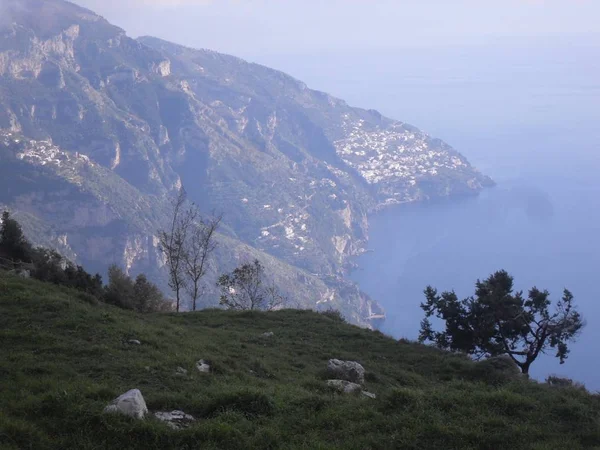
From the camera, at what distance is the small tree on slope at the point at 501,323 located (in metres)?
23.7

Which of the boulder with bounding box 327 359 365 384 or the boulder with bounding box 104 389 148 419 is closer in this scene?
the boulder with bounding box 104 389 148 419

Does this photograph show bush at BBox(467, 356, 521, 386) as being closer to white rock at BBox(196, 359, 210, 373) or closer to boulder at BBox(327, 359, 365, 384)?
boulder at BBox(327, 359, 365, 384)

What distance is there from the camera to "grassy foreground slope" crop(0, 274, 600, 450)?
352 inches

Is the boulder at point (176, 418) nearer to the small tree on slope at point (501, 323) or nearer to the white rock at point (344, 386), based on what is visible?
the white rock at point (344, 386)

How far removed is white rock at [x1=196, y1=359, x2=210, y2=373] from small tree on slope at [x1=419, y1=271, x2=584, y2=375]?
12964 millimetres

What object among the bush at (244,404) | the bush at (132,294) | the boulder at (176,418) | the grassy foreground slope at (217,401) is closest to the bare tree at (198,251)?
the bush at (132,294)

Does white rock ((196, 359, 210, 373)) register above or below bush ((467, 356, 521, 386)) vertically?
below

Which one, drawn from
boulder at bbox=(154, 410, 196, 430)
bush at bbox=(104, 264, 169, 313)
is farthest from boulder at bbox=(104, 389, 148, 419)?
bush at bbox=(104, 264, 169, 313)

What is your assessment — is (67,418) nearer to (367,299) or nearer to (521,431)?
(521,431)

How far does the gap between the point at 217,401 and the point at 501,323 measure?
1721 cm

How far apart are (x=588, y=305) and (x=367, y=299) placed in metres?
57.1

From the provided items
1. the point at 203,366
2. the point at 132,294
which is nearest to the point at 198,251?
the point at 132,294

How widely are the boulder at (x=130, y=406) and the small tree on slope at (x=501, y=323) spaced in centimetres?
1702

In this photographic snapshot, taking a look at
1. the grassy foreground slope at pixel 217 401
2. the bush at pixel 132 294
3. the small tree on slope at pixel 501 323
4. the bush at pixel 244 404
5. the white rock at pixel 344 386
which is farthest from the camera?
the bush at pixel 132 294
